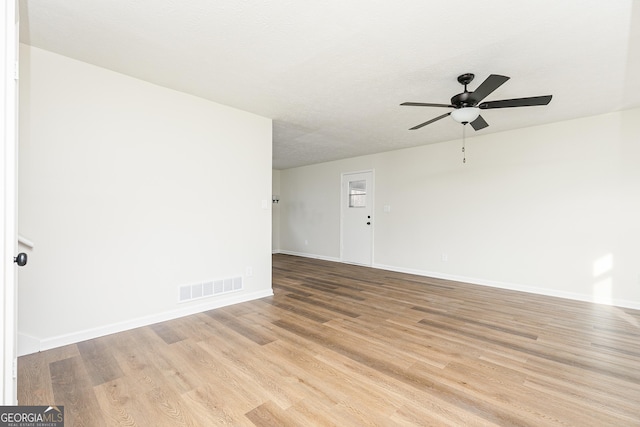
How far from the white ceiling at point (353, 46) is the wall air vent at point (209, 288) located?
212 cm

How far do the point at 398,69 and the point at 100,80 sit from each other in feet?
8.82

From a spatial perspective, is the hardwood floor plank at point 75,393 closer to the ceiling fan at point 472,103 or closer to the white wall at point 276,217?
the ceiling fan at point 472,103

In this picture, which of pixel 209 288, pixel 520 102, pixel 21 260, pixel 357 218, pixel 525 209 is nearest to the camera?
pixel 21 260

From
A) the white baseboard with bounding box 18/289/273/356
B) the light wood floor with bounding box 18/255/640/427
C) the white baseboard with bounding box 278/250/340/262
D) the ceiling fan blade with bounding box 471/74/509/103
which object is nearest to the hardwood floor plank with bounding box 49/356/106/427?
the light wood floor with bounding box 18/255/640/427

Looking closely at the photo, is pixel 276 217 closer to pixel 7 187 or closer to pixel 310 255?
pixel 310 255

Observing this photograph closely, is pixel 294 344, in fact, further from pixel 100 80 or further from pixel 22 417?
pixel 100 80

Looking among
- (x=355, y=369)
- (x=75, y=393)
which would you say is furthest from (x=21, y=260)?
(x=355, y=369)

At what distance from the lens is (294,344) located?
8.14ft

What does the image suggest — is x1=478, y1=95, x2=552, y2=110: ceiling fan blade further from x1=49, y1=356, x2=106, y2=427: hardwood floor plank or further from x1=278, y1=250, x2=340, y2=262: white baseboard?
x1=278, y1=250, x2=340, y2=262: white baseboard

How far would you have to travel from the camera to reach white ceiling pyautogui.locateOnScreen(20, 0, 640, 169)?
183cm

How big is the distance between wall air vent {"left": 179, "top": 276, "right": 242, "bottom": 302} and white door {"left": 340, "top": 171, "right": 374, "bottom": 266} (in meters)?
3.28

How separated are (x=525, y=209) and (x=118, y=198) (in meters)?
5.19

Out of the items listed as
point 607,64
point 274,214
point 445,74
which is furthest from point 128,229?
point 274,214

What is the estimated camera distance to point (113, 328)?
105 inches
